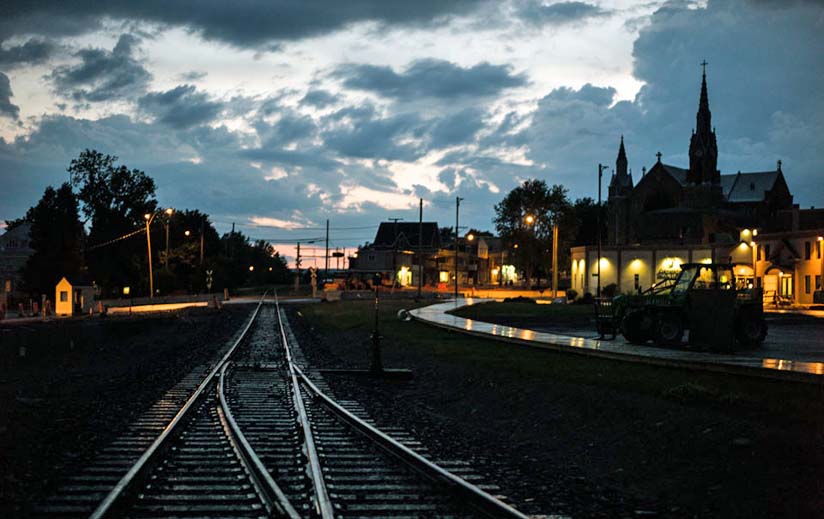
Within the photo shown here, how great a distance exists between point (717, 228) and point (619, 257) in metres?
37.9

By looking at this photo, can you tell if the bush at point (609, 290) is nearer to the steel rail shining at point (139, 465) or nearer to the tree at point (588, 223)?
the steel rail shining at point (139, 465)

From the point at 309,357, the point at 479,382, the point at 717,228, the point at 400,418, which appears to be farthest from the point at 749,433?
the point at 717,228

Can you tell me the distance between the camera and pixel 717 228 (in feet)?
359

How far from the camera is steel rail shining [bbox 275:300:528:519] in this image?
7.82m

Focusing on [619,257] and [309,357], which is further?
[619,257]

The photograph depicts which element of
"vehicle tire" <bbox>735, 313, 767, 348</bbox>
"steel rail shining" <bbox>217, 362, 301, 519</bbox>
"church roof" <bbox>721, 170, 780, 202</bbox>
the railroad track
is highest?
"church roof" <bbox>721, 170, 780, 202</bbox>

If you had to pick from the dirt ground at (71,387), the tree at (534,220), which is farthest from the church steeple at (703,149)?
the dirt ground at (71,387)

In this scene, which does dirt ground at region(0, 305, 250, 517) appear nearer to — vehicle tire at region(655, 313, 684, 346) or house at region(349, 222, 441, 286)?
vehicle tire at region(655, 313, 684, 346)

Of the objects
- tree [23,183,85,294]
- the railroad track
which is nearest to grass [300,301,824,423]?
the railroad track

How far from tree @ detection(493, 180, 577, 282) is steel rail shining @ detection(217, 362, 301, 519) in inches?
4301

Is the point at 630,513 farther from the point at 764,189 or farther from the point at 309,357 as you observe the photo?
the point at 764,189

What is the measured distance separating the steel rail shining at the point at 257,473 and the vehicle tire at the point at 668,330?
51.3 ft

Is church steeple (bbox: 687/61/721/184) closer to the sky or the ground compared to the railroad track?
closer to the sky

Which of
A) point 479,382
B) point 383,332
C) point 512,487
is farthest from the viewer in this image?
point 383,332
